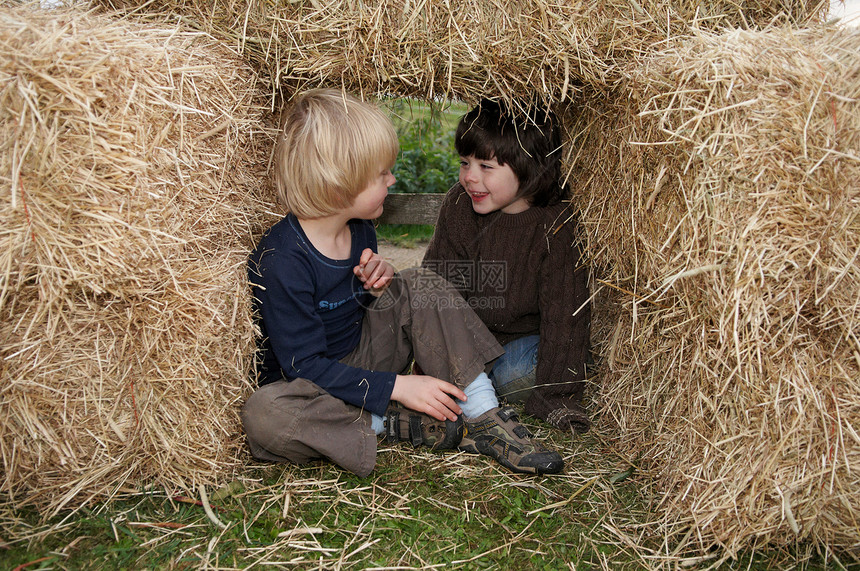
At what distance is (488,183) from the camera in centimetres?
305

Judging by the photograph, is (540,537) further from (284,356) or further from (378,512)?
(284,356)

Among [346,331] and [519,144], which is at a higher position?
[519,144]

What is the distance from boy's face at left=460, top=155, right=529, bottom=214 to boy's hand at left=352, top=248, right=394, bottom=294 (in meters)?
0.61

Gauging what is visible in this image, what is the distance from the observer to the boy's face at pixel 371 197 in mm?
2600

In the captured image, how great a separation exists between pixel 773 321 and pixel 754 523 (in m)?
0.67

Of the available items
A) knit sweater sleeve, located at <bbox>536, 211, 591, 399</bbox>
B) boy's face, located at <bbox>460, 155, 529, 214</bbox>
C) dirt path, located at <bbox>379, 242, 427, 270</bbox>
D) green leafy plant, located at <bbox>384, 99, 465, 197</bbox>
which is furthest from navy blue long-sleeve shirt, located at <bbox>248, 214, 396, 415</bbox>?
green leafy plant, located at <bbox>384, 99, 465, 197</bbox>

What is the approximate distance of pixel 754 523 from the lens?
2.00m

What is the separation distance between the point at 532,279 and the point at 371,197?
0.99m

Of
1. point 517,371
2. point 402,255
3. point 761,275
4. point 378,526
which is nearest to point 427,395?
point 378,526

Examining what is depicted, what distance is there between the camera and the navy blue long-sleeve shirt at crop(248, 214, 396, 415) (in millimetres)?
2467

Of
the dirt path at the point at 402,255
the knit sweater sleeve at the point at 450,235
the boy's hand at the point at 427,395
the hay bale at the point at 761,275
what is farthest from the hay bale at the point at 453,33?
the dirt path at the point at 402,255

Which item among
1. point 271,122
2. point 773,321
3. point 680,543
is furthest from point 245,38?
point 680,543

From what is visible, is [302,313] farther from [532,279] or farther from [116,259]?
[532,279]

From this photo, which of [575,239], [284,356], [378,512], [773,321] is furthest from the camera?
[575,239]
